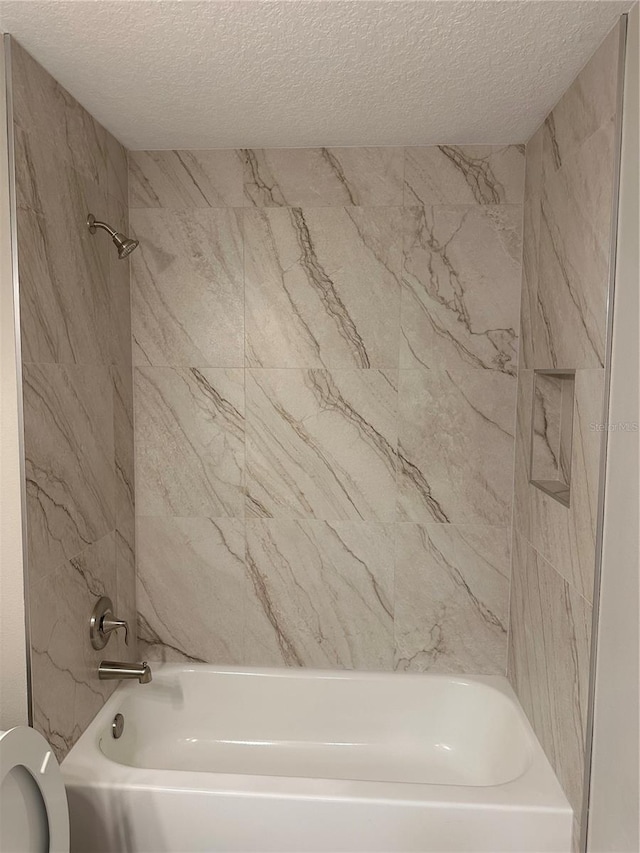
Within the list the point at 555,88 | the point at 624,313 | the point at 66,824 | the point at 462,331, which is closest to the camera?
the point at 624,313

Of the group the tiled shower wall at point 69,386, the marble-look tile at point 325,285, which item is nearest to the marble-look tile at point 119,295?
the tiled shower wall at point 69,386

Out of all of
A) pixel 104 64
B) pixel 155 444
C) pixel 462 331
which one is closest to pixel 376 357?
pixel 462 331

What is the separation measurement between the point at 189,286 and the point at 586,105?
137 centimetres

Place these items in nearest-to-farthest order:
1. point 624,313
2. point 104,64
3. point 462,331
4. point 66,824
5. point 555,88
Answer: point 624,313, point 66,824, point 104,64, point 555,88, point 462,331

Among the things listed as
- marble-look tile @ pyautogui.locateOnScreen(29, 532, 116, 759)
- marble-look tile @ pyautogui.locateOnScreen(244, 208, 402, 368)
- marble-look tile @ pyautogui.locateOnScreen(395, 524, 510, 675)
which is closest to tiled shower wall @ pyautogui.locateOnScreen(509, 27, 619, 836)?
marble-look tile @ pyautogui.locateOnScreen(395, 524, 510, 675)

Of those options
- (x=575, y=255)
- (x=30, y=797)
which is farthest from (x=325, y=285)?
(x=30, y=797)

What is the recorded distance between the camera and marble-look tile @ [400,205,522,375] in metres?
2.25

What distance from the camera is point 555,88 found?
5.84 feet

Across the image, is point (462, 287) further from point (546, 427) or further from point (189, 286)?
point (189, 286)

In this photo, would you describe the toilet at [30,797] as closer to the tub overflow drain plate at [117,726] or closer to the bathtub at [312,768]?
the bathtub at [312,768]

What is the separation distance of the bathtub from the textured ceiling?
1881 mm

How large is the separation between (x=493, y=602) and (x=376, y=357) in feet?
3.23

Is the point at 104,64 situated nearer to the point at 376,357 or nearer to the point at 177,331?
the point at 177,331

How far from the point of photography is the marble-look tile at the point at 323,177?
2.26 m
